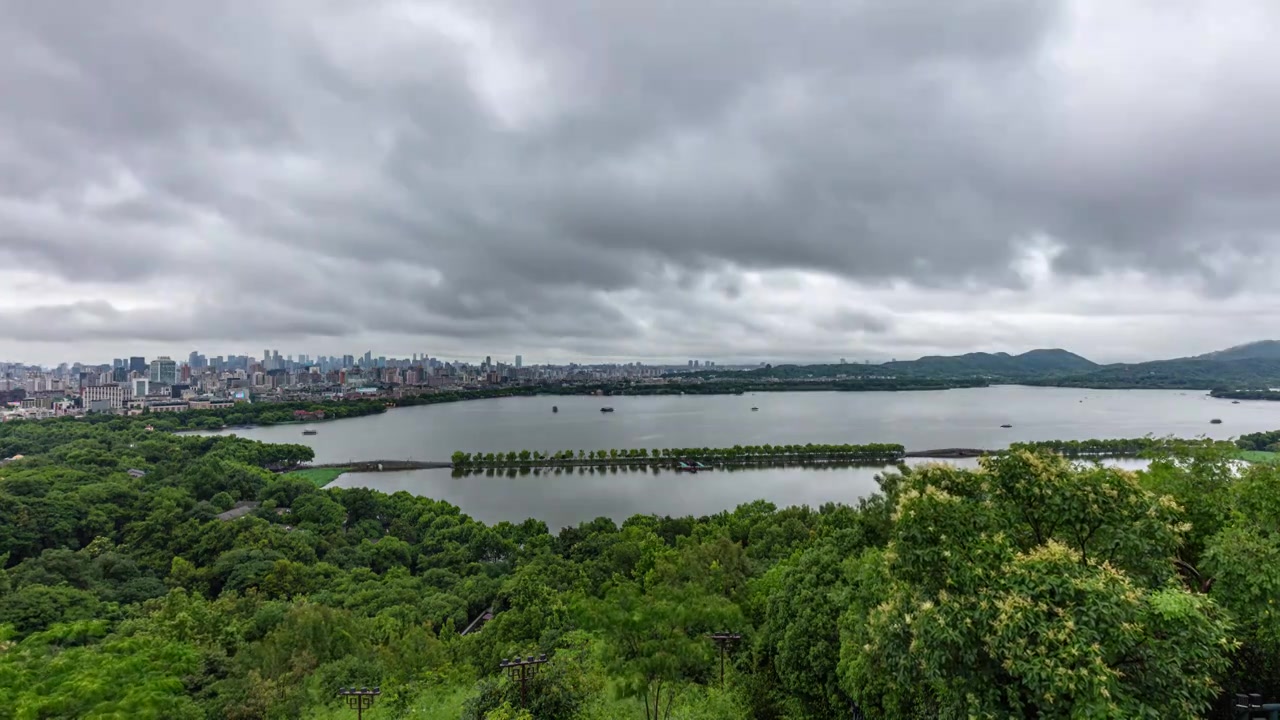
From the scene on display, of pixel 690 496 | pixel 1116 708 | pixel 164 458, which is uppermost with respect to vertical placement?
pixel 1116 708

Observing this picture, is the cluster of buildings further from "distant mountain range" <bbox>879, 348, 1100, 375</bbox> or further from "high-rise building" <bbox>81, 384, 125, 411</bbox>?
"distant mountain range" <bbox>879, 348, 1100, 375</bbox>

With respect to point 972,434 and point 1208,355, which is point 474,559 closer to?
point 972,434

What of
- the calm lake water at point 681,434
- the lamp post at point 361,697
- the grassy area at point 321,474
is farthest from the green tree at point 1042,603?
the grassy area at point 321,474

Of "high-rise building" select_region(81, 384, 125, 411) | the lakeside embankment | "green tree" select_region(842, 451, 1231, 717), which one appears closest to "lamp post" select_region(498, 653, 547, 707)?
"green tree" select_region(842, 451, 1231, 717)

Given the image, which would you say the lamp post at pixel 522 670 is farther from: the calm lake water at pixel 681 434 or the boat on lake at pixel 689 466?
the boat on lake at pixel 689 466

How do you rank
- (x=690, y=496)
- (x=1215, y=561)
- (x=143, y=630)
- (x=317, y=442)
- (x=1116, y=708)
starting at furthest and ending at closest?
(x=317, y=442)
(x=690, y=496)
(x=143, y=630)
(x=1215, y=561)
(x=1116, y=708)

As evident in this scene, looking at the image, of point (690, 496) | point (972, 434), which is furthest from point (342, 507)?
point (972, 434)
